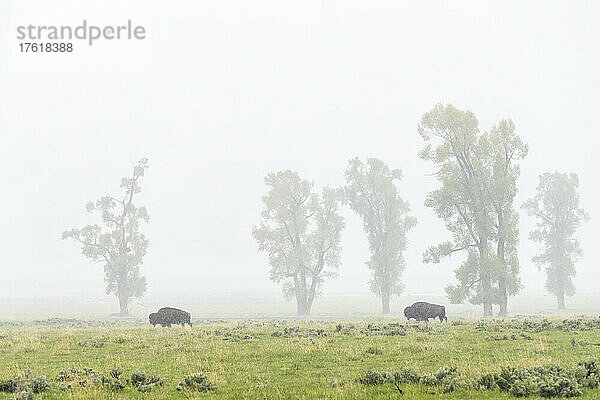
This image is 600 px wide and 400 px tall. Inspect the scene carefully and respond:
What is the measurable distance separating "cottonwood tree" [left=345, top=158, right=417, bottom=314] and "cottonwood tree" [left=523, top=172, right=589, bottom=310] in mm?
19242

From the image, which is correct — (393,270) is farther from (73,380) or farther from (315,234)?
(73,380)

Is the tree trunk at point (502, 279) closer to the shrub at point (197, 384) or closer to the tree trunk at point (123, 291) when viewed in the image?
the shrub at point (197, 384)

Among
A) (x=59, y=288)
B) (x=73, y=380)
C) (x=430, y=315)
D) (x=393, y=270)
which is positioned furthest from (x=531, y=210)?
(x=59, y=288)

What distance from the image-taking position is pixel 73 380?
13.9 m

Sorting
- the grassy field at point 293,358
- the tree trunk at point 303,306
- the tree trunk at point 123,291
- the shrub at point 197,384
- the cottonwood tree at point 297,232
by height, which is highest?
the cottonwood tree at point 297,232

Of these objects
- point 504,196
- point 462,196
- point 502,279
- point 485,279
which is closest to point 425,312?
point 485,279

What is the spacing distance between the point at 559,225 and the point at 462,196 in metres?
28.8

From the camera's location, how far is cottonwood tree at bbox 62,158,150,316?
212ft

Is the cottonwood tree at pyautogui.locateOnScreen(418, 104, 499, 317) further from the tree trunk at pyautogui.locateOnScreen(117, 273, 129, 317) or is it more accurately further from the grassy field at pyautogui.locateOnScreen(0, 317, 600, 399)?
the tree trunk at pyautogui.locateOnScreen(117, 273, 129, 317)

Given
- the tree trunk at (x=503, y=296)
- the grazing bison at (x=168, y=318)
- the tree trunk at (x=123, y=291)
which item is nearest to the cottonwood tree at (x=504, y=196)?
the tree trunk at (x=503, y=296)

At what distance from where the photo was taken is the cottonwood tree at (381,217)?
64375mm

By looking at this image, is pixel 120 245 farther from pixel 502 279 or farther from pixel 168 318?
pixel 502 279

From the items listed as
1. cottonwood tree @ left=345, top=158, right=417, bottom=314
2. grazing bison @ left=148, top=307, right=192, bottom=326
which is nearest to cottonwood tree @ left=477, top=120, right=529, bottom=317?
cottonwood tree @ left=345, top=158, right=417, bottom=314

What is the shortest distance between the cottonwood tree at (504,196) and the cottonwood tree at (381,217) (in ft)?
58.8
